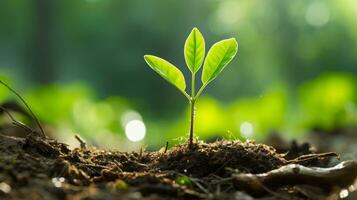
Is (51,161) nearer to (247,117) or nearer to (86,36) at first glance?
(247,117)

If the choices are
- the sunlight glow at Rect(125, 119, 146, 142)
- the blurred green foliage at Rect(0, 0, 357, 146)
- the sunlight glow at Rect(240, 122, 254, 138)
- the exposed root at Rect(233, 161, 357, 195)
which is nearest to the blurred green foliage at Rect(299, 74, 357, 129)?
the sunlight glow at Rect(240, 122, 254, 138)

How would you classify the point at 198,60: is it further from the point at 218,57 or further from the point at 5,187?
the point at 5,187

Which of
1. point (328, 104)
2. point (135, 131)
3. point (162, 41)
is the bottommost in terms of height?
point (135, 131)

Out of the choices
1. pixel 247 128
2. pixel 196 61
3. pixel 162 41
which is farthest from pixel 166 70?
pixel 162 41

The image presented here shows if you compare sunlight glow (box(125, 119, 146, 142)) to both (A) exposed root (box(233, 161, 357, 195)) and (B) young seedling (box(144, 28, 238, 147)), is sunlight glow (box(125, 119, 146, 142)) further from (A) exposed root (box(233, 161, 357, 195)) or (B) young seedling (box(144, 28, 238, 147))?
(A) exposed root (box(233, 161, 357, 195))

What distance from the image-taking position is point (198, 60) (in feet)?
6.26

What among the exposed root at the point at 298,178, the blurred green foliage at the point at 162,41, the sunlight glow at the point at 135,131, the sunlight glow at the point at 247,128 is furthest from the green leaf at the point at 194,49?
the blurred green foliage at the point at 162,41

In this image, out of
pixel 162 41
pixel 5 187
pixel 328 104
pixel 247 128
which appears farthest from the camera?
pixel 162 41

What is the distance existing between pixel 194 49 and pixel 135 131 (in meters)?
4.20

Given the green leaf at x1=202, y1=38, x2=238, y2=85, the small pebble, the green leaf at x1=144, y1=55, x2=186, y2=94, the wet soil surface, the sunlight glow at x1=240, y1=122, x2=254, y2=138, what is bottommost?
the small pebble

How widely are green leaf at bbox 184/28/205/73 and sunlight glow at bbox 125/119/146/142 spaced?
3.81 meters

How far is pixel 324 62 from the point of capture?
2577cm

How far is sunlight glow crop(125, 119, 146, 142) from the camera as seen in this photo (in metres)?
5.81

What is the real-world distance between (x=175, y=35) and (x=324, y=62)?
27.6 feet
